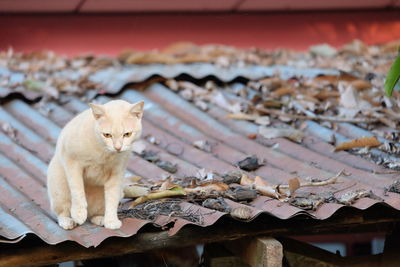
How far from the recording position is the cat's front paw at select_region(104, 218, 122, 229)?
463 cm

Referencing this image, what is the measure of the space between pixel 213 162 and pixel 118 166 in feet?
4.00

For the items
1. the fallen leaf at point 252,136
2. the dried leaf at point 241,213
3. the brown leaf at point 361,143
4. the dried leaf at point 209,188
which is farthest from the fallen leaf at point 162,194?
the brown leaf at point 361,143

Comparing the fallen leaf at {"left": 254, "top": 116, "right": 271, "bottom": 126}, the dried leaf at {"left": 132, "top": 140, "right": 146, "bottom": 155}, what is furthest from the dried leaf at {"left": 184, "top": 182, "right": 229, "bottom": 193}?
the fallen leaf at {"left": 254, "top": 116, "right": 271, "bottom": 126}

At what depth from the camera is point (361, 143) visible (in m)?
5.99

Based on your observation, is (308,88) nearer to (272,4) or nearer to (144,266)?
(144,266)

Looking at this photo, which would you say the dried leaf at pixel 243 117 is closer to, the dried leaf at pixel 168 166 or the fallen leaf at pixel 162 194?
the dried leaf at pixel 168 166

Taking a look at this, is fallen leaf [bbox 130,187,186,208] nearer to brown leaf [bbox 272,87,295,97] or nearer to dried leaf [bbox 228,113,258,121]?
dried leaf [bbox 228,113,258,121]

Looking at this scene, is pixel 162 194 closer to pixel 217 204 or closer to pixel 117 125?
pixel 217 204

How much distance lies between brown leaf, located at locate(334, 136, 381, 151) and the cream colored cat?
6.29ft

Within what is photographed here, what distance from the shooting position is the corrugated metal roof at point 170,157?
4.68 m

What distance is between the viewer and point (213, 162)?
5852 mm

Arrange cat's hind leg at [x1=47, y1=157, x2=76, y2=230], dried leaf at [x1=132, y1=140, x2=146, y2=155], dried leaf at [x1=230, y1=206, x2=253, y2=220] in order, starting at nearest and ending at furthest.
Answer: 1. dried leaf at [x1=230, y1=206, x2=253, y2=220]
2. cat's hind leg at [x1=47, y1=157, x2=76, y2=230]
3. dried leaf at [x1=132, y1=140, x2=146, y2=155]

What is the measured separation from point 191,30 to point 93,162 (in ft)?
17.9

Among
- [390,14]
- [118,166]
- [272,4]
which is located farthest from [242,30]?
[118,166]
